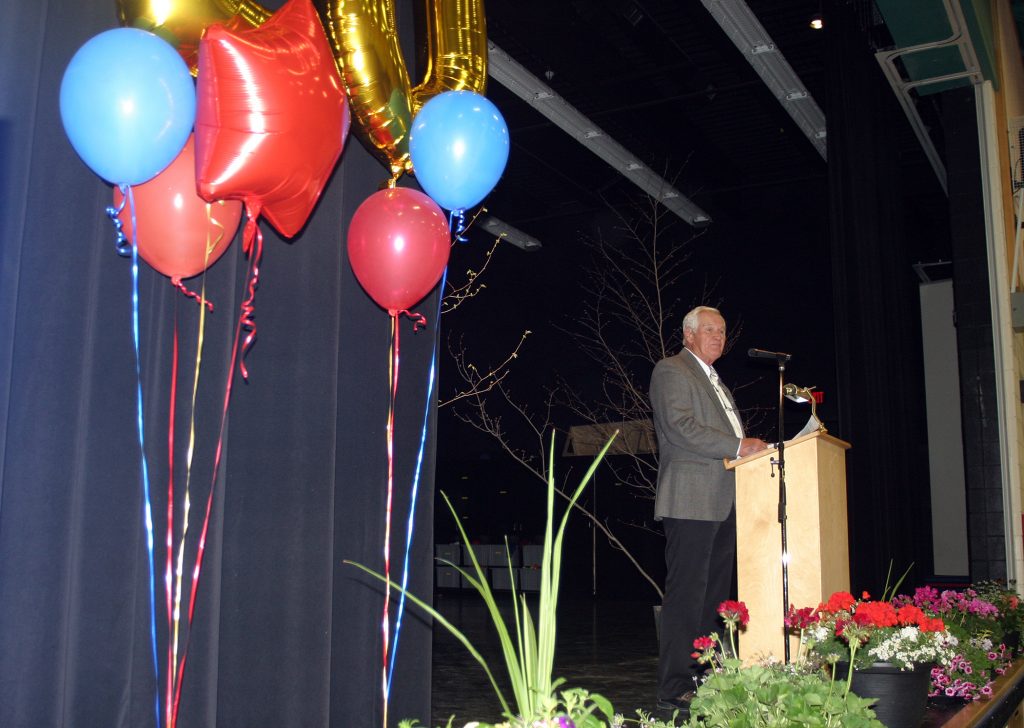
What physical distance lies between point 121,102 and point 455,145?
0.92 meters

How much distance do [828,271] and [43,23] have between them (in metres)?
8.33

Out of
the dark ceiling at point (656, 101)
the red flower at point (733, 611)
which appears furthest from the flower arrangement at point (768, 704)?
the dark ceiling at point (656, 101)

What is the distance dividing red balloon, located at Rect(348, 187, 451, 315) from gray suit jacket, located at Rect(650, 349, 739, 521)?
1008mm

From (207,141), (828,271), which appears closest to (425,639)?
(207,141)

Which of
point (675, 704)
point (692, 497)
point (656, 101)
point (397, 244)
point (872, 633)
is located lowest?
point (675, 704)

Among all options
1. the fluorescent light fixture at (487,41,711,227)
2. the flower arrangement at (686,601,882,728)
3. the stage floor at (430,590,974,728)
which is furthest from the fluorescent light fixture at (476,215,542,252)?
the flower arrangement at (686,601,882,728)

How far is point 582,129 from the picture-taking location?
26.3 feet

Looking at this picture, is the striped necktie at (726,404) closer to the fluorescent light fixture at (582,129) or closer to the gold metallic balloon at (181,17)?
the gold metallic balloon at (181,17)

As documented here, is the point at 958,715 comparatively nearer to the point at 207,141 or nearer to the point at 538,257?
the point at 207,141

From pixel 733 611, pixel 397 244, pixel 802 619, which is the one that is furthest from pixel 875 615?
pixel 397 244

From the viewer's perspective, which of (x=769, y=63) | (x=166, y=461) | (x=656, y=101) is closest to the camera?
(x=166, y=461)

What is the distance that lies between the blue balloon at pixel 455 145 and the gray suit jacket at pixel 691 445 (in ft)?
3.41

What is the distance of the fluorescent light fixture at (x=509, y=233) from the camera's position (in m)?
10.2

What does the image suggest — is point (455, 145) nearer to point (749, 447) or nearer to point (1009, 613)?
point (749, 447)
